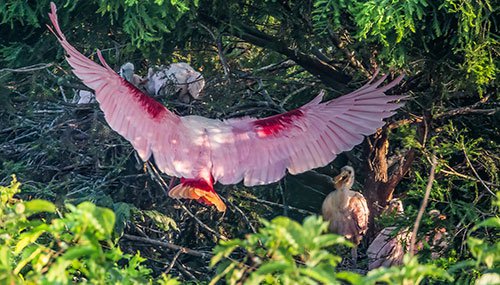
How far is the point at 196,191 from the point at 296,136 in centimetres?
90

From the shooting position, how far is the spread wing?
7.15 m

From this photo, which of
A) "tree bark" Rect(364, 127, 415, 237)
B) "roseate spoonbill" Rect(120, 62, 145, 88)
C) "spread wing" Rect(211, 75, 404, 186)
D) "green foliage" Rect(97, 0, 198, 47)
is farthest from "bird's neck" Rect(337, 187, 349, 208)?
"green foliage" Rect(97, 0, 198, 47)

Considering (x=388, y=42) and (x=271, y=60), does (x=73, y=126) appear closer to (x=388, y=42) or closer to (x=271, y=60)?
(x=271, y=60)

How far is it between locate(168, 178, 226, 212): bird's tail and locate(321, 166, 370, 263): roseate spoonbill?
3.56 ft

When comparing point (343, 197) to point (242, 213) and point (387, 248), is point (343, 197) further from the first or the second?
point (242, 213)

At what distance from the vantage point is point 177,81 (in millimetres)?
7625

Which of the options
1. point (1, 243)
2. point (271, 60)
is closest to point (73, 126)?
point (271, 60)

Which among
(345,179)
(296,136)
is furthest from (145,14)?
(345,179)

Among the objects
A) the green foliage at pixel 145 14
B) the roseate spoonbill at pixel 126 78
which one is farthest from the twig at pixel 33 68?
the roseate spoonbill at pixel 126 78

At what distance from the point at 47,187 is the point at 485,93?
112 inches

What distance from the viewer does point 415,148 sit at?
6.95 metres

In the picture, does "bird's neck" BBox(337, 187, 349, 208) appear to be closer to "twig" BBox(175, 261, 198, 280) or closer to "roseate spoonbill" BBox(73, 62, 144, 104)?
"twig" BBox(175, 261, 198, 280)

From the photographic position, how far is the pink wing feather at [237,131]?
6.83 metres

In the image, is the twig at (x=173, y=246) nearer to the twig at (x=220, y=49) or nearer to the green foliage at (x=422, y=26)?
the twig at (x=220, y=49)
